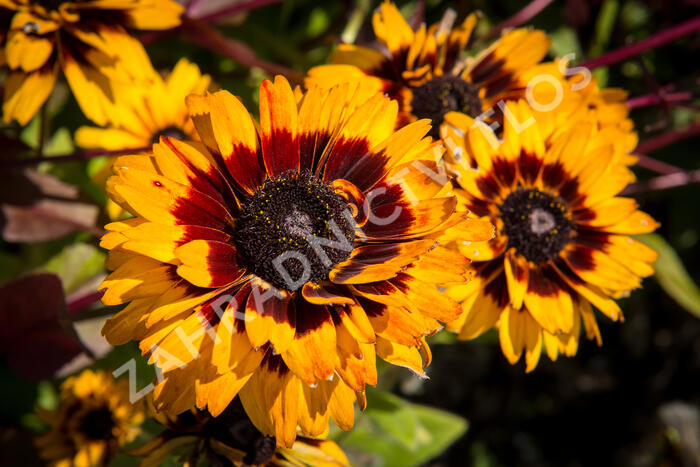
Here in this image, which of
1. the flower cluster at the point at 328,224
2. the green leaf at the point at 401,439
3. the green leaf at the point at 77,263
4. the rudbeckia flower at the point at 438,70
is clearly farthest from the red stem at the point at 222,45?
the green leaf at the point at 401,439

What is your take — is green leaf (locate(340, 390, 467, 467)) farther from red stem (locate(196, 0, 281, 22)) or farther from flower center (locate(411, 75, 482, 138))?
red stem (locate(196, 0, 281, 22))

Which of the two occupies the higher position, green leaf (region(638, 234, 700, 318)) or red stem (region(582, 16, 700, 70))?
red stem (region(582, 16, 700, 70))

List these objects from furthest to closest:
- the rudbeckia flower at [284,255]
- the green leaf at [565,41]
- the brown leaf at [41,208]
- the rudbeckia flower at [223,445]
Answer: the green leaf at [565,41]
the brown leaf at [41,208]
the rudbeckia flower at [223,445]
the rudbeckia flower at [284,255]

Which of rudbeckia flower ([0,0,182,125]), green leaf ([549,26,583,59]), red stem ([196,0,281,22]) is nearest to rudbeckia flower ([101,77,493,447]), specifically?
rudbeckia flower ([0,0,182,125])

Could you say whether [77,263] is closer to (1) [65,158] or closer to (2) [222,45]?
(1) [65,158]

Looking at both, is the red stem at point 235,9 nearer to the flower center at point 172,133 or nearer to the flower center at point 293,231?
the flower center at point 172,133

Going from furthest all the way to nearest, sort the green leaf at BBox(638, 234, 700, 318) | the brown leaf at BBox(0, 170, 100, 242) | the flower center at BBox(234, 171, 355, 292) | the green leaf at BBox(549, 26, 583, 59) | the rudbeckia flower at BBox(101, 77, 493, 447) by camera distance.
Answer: the green leaf at BBox(549, 26, 583, 59), the green leaf at BBox(638, 234, 700, 318), the brown leaf at BBox(0, 170, 100, 242), the flower center at BBox(234, 171, 355, 292), the rudbeckia flower at BBox(101, 77, 493, 447)
